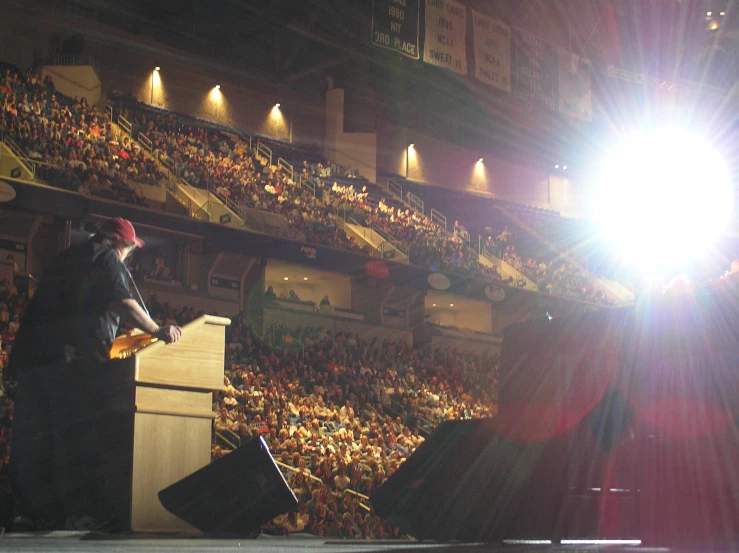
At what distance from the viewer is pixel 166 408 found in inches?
159

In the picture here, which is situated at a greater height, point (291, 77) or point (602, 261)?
point (291, 77)

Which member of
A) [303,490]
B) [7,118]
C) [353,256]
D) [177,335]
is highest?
[7,118]

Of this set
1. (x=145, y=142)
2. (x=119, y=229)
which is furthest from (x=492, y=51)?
(x=119, y=229)

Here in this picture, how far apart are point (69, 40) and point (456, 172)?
49.1ft

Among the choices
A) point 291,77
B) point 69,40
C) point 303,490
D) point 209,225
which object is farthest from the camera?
point 291,77

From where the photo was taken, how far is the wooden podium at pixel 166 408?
384cm

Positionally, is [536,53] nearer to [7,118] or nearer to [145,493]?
[7,118]

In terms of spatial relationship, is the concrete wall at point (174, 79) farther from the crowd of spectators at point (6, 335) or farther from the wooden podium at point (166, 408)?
the wooden podium at point (166, 408)

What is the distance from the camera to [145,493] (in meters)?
3.84

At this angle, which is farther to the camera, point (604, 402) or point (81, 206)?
point (81, 206)

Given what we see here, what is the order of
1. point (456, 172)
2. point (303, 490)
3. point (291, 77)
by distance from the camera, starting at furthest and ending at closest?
point (456, 172) → point (291, 77) → point (303, 490)

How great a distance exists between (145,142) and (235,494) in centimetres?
1861

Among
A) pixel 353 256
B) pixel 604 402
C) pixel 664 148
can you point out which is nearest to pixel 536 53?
pixel 664 148

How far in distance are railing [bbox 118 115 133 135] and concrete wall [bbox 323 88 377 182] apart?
27.9 feet
